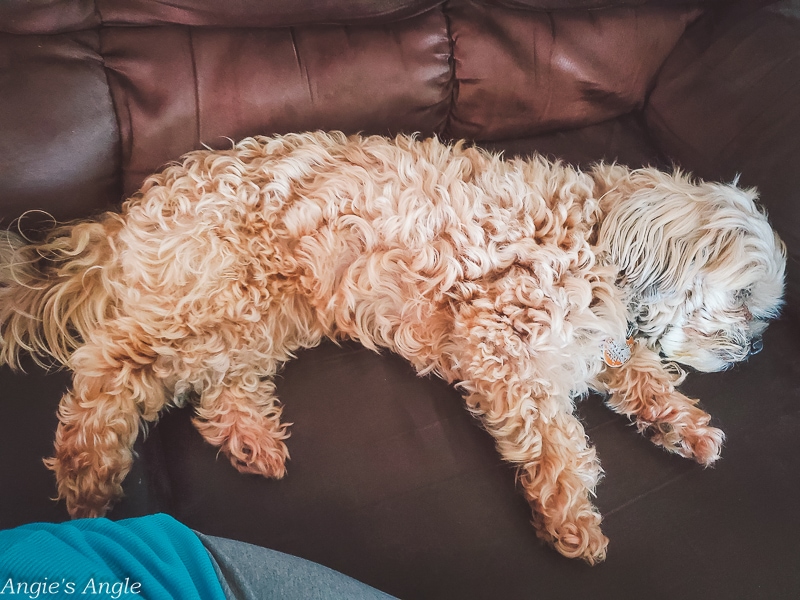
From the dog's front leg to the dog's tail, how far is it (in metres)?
1.76

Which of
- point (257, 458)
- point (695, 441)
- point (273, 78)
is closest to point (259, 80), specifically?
point (273, 78)

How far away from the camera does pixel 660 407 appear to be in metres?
1.76

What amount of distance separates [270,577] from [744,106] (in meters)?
2.26

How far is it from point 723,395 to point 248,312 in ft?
5.60

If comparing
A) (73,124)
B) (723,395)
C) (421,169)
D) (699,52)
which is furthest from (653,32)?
(73,124)

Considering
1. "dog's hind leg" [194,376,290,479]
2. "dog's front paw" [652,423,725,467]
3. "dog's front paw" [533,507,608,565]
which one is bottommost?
"dog's front paw" [533,507,608,565]

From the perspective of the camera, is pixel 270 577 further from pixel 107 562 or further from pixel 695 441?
pixel 695 441

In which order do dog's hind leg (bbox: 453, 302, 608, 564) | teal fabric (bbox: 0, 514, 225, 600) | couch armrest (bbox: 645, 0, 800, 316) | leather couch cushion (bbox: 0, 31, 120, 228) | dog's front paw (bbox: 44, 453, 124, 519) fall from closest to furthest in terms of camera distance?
teal fabric (bbox: 0, 514, 225, 600), dog's front paw (bbox: 44, 453, 124, 519), leather couch cushion (bbox: 0, 31, 120, 228), dog's hind leg (bbox: 453, 302, 608, 564), couch armrest (bbox: 645, 0, 800, 316)

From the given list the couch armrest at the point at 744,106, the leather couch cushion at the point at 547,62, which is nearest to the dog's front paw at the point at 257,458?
the leather couch cushion at the point at 547,62

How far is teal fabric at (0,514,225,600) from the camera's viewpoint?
86cm

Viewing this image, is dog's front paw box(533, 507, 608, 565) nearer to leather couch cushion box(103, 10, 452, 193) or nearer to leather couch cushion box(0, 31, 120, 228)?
leather couch cushion box(103, 10, 452, 193)

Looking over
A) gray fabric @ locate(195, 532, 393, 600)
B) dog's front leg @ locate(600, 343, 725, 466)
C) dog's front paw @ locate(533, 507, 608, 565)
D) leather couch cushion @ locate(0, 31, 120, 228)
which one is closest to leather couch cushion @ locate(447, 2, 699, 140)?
dog's front leg @ locate(600, 343, 725, 466)

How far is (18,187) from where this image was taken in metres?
1.50

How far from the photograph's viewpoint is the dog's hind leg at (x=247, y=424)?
1546 mm
